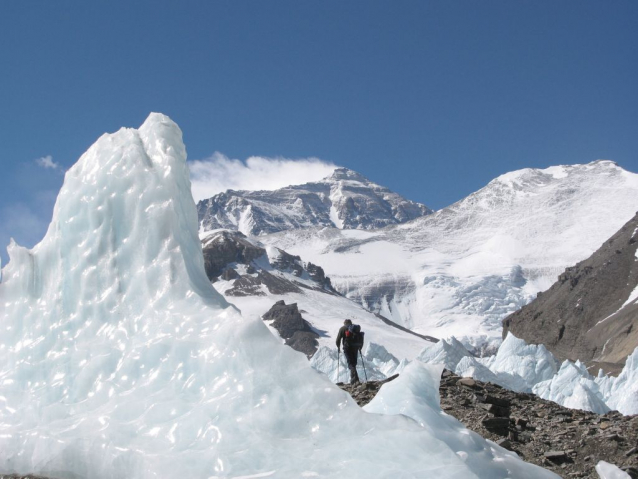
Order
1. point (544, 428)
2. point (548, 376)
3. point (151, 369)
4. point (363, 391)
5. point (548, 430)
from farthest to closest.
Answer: point (548, 376) → point (363, 391) → point (544, 428) → point (548, 430) → point (151, 369)

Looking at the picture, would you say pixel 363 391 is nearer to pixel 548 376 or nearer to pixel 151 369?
pixel 151 369

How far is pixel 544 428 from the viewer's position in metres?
12.7

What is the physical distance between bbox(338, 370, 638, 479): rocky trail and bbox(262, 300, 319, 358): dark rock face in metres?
129

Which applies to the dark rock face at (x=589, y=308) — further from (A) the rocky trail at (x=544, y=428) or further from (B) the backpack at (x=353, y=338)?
(A) the rocky trail at (x=544, y=428)

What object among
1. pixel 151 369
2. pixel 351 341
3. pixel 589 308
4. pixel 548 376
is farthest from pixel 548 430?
pixel 589 308

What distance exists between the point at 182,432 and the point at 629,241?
130 m

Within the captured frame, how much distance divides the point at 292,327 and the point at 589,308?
6112 cm

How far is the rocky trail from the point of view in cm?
1105

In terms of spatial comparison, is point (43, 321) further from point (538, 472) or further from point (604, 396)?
point (604, 396)

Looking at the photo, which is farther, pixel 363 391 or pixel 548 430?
pixel 363 391

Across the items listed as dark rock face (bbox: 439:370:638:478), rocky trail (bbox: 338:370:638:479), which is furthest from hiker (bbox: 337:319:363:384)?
dark rock face (bbox: 439:370:638:478)

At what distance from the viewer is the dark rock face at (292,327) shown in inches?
5768

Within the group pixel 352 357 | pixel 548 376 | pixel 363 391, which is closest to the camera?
pixel 363 391

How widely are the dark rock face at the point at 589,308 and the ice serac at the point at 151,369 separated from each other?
93.2m
